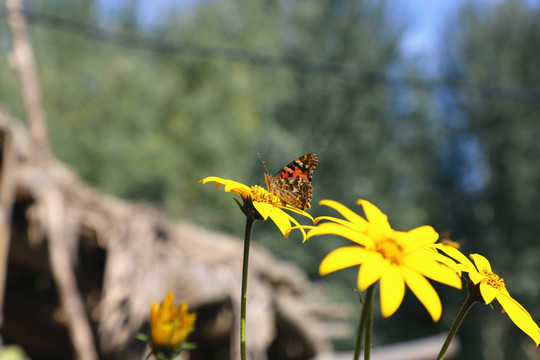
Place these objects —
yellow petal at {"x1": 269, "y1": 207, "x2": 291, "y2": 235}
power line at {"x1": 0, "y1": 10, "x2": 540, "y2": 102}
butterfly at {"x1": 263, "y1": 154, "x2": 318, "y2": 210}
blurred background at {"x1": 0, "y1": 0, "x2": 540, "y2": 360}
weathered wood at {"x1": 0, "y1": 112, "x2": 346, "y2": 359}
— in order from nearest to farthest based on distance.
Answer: yellow petal at {"x1": 269, "y1": 207, "x2": 291, "y2": 235} → butterfly at {"x1": 263, "y1": 154, "x2": 318, "y2": 210} → weathered wood at {"x1": 0, "y1": 112, "x2": 346, "y2": 359} → power line at {"x1": 0, "y1": 10, "x2": 540, "y2": 102} → blurred background at {"x1": 0, "y1": 0, "x2": 540, "y2": 360}

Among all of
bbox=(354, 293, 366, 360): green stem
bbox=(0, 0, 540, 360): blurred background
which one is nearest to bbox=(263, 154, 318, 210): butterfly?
bbox=(354, 293, 366, 360): green stem

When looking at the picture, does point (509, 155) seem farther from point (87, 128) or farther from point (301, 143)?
point (87, 128)

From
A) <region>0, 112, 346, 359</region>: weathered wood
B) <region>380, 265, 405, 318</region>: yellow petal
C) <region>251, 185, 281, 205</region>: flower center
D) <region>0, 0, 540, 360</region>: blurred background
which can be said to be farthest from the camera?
<region>0, 0, 540, 360</region>: blurred background

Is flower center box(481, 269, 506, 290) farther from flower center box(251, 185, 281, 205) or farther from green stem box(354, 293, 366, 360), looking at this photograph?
flower center box(251, 185, 281, 205)

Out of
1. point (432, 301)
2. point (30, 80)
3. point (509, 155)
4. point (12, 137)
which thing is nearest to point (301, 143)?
point (509, 155)

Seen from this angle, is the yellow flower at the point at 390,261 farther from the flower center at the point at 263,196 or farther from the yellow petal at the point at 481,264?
the flower center at the point at 263,196

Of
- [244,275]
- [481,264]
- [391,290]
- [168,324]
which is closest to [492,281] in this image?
[481,264]

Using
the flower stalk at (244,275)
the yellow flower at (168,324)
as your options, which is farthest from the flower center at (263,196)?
the yellow flower at (168,324)
